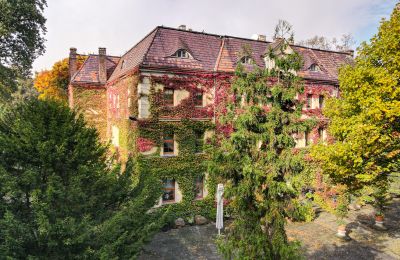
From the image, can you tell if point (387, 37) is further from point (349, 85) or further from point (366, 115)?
point (366, 115)

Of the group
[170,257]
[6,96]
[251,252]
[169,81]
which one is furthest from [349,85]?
[6,96]

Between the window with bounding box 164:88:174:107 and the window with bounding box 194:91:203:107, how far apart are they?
184 cm

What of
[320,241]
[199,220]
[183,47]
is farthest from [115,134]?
[320,241]

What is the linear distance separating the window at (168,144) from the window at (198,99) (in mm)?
3133

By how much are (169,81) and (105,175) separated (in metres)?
11.0

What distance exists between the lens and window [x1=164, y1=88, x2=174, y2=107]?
66.7 ft

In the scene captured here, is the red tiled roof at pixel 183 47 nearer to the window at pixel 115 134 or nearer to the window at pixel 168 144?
the window at pixel 168 144

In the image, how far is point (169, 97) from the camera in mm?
20484

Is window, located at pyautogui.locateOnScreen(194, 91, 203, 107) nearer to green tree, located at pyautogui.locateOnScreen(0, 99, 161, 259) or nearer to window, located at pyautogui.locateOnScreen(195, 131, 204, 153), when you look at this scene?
window, located at pyautogui.locateOnScreen(195, 131, 204, 153)

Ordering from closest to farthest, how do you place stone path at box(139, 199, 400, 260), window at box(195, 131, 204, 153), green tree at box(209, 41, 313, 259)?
1. green tree at box(209, 41, 313, 259)
2. stone path at box(139, 199, 400, 260)
3. window at box(195, 131, 204, 153)

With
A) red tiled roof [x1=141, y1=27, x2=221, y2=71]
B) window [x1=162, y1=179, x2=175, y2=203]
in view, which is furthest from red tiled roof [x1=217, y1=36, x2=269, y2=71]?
window [x1=162, y1=179, x2=175, y2=203]

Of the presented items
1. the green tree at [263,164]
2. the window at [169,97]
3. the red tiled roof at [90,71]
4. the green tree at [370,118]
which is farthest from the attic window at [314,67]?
the red tiled roof at [90,71]

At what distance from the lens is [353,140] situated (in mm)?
13508

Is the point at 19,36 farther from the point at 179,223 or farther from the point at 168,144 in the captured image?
the point at 179,223
